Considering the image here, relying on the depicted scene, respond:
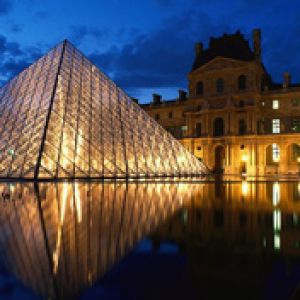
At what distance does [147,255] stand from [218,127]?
45.2m

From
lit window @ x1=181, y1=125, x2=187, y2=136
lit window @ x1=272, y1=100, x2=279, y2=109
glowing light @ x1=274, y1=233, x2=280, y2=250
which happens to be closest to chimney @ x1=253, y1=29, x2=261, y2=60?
lit window @ x1=272, y1=100, x2=279, y2=109

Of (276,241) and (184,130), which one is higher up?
(184,130)

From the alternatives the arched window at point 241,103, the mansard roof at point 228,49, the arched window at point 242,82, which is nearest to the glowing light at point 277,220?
the arched window at point 241,103

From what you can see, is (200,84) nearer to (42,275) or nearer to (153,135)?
(153,135)

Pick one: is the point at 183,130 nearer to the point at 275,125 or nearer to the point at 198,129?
the point at 198,129

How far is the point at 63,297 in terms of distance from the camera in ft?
10.1

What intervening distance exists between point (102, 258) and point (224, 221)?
3549 millimetres

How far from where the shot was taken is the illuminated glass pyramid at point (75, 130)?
20.1 meters

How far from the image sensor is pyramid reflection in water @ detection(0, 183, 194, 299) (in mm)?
3602

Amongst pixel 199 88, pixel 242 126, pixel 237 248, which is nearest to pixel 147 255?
pixel 237 248

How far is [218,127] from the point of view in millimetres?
48562

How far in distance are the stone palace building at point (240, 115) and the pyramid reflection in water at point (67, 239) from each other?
→ 38007 mm

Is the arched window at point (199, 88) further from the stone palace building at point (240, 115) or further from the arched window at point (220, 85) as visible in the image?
the arched window at point (220, 85)

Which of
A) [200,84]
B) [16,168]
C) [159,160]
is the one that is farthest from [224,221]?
[200,84]
